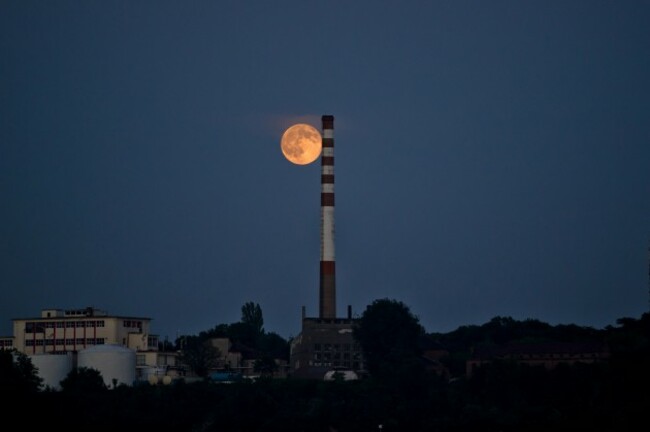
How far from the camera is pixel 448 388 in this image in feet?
324

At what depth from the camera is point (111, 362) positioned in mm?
102125

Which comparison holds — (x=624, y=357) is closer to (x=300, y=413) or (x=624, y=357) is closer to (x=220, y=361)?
(x=300, y=413)

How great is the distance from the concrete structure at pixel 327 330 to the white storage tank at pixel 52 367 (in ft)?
55.0

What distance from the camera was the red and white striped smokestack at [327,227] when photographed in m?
110

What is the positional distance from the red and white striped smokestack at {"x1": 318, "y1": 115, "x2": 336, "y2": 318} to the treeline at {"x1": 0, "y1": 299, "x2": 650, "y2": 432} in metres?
6.92

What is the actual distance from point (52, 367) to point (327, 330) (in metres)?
19.6

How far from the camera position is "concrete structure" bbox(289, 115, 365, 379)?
109 meters

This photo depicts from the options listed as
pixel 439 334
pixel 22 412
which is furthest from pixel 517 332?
pixel 22 412

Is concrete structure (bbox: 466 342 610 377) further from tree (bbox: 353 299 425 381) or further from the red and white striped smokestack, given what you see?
the red and white striped smokestack

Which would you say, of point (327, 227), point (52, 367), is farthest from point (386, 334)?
point (52, 367)

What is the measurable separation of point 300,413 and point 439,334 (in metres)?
40.2

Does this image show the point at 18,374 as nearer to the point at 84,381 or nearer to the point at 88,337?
the point at 84,381

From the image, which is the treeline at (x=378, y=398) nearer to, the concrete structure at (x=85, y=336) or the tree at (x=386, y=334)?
the tree at (x=386, y=334)

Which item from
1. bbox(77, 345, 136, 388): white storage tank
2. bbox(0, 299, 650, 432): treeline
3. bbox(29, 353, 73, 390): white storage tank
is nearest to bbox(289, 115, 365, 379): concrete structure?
bbox(0, 299, 650, 432): treeline
